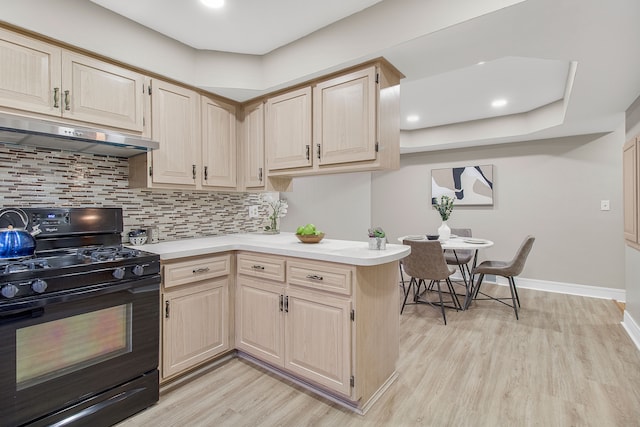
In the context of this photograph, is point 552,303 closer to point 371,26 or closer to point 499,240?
point 499,240

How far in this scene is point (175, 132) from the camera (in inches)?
94.9

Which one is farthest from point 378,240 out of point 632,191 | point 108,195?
point 632,191

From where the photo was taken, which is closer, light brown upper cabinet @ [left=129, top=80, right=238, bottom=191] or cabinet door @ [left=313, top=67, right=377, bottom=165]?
cabinet door @ [left=313, top=67, right=377, bottom=165]

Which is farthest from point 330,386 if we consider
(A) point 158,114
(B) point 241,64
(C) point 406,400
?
(B) point 241,64

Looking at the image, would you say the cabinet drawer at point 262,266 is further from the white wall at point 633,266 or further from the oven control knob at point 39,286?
the white wall at point 633,266

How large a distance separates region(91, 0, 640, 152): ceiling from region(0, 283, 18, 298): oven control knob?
1715 mm

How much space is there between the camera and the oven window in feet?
4.74

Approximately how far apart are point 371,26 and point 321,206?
12.1 feet

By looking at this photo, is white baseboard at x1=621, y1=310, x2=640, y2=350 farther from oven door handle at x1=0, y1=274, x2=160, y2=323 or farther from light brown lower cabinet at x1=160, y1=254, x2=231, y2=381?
oven door handle at x1=0, y1=274, x2=160, y2=323

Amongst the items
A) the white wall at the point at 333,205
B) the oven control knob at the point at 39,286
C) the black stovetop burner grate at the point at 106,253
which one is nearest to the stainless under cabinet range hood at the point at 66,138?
the black stovetop burner grate at the point at 106,253

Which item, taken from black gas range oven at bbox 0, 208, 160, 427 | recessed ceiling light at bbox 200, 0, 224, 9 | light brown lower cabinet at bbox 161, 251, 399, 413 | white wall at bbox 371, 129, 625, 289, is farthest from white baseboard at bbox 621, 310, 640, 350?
recessed ceiling light at bbox 200, 0, 224, 9

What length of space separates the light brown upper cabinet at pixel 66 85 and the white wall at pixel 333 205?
11.3 ft

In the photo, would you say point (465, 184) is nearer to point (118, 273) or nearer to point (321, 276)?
point (321, 276)

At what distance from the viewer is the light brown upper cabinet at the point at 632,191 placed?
254cm
